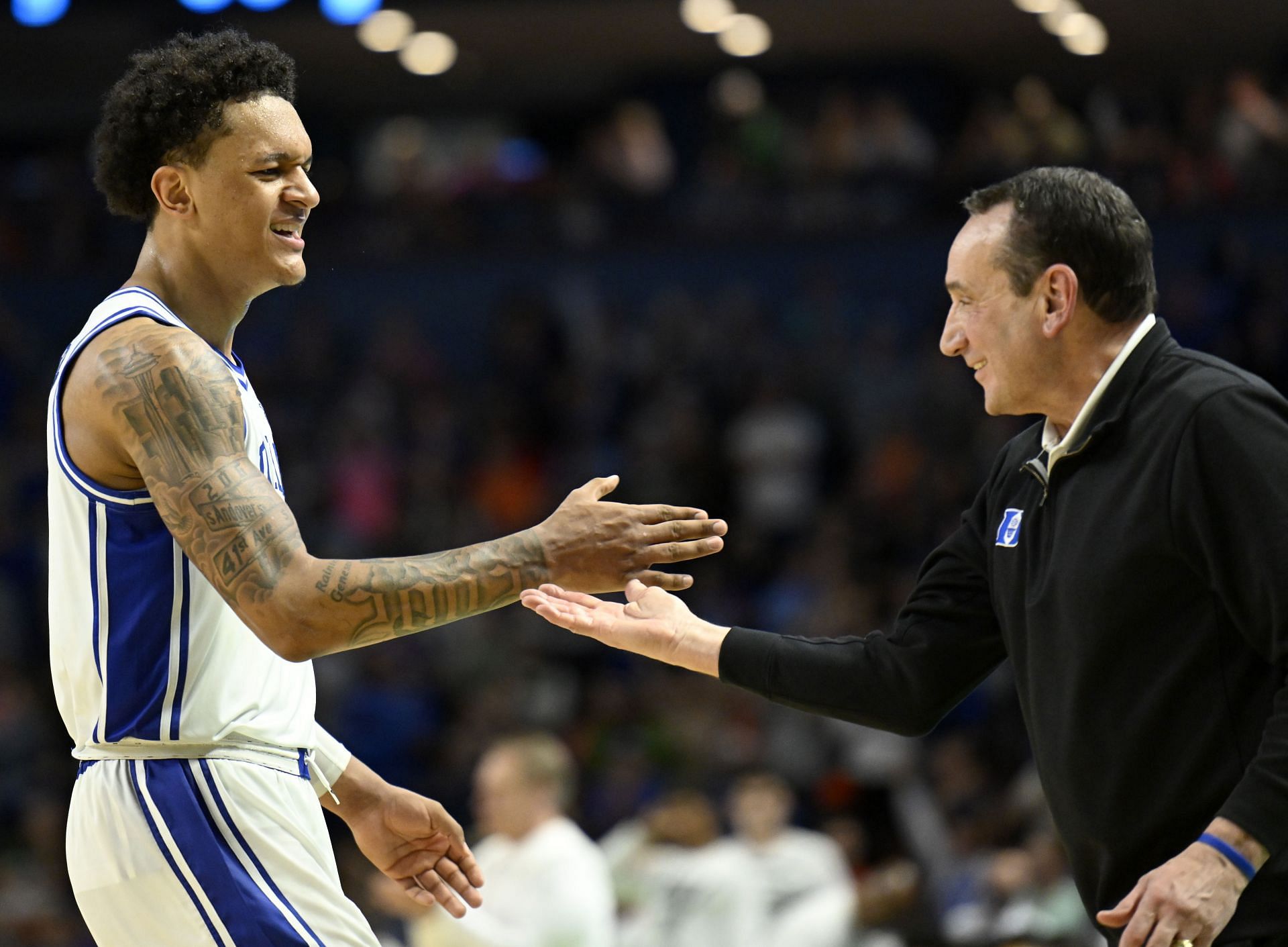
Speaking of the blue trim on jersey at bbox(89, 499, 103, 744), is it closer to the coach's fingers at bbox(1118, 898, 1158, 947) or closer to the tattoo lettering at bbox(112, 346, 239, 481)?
the tattoo lettering at bbox(112, 346, 239, 481)

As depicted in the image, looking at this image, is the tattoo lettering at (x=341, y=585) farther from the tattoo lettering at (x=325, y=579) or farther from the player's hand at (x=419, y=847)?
the player's hand at (x=419, y=847)

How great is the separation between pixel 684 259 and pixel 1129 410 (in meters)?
9.28

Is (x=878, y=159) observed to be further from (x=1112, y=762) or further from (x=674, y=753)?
(x=1112, y=762)

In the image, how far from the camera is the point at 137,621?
9.54 ft

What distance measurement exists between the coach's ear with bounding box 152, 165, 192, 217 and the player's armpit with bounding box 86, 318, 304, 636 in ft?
1.10

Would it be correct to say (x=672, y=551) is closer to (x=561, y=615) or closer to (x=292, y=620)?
(x=561, y=615)

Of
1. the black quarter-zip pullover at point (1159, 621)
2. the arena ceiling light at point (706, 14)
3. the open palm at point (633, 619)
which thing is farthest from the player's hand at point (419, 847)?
the arena ceiling light at point (706, 14)

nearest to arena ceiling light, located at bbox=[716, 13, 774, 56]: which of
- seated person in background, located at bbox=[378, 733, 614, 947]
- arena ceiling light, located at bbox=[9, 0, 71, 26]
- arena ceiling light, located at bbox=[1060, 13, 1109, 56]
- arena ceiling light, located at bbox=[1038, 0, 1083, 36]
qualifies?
arena ceiling light, located at bbox=[1038, 0, 1083, 36]

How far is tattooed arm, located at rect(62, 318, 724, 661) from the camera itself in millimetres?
2762

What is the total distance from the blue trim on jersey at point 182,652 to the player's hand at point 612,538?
646mm

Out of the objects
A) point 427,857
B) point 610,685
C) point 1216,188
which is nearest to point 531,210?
point 610,685

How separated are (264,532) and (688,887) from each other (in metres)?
5.17

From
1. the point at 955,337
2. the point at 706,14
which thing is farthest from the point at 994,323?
the point at 706,14

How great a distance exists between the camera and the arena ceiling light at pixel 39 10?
33.7ft
